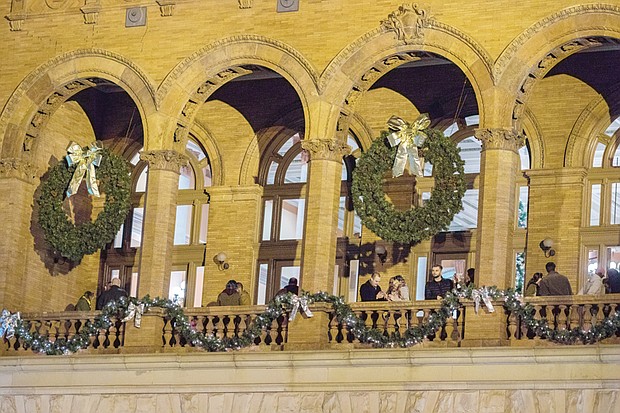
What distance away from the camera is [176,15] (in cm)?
3572

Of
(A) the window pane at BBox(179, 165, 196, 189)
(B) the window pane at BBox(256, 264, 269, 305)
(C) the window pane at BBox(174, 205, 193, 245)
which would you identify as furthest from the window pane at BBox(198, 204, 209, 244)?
(B) the window pane at BBox(256, 264, 269, 305)

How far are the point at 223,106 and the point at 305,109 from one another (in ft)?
16.1

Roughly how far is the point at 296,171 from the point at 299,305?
20.0 ft

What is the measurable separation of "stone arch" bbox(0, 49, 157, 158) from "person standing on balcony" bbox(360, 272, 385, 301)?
5.65 meters

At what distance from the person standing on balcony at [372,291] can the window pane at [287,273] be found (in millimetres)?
4092

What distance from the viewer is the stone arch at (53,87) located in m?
35.8

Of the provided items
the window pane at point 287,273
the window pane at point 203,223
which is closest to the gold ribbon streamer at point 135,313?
the window pane at point 287,273

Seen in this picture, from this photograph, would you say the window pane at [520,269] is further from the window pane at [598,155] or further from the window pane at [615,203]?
the window pane at [598,155]

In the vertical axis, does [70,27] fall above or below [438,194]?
above

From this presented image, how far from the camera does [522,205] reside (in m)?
36.6

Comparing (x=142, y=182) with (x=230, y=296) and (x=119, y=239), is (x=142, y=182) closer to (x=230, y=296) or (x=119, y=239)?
(x=119, y=239)

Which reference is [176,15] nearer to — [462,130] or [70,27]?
[70,27]

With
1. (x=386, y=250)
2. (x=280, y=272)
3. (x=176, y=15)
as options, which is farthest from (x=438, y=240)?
(x=176, y=15)

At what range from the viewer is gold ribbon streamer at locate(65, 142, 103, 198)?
121ft
